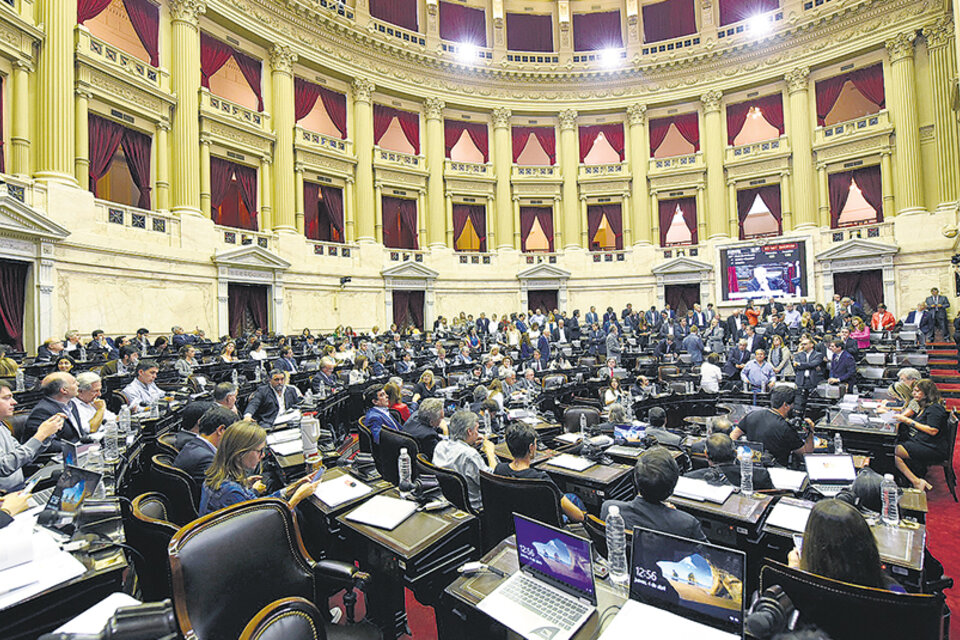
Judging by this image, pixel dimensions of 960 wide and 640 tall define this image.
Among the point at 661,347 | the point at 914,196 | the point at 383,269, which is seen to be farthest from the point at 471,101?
the point at 914,196

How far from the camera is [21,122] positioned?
1058 centimetres

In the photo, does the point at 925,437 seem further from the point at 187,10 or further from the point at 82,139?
the point at 187,10

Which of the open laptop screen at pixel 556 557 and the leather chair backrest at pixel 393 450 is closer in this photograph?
the open laptop screen at pixel 556 557

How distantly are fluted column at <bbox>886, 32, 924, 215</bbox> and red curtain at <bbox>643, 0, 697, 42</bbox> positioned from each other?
24.9 ft

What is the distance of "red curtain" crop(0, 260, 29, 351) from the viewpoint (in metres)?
9.87

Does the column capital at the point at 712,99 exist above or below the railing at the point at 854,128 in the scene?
above

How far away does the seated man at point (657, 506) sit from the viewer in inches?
103

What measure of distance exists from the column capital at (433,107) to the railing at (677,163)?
994 cm

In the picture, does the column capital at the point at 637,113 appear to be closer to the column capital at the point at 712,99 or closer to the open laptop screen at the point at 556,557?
the column capital at the point at 712,99

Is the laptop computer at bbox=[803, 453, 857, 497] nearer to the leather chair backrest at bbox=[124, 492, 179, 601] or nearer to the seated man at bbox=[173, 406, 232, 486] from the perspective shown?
the leather chair backrest at bbox=[124, 492, 179, 601]

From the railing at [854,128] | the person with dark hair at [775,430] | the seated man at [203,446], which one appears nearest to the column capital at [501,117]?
the railing at [854,128]

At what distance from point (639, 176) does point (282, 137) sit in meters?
15.3

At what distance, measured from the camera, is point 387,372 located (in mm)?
9945

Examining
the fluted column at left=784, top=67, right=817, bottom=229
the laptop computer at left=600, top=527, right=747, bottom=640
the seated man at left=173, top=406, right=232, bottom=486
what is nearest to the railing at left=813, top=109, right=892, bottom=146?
the fluted column at left=784, top=67, right=817, bottom=229
